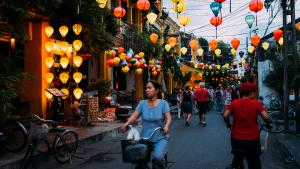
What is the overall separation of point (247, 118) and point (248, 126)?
0.12m

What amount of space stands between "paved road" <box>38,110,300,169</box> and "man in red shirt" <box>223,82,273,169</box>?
58.5 inches

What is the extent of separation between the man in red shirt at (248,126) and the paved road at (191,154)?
1.49 metres

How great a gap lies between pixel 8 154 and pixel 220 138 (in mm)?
6159

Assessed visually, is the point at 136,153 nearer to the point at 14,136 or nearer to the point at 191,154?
the point at 191,154

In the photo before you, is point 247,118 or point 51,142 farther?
point 51,142

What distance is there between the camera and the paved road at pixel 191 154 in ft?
17.8

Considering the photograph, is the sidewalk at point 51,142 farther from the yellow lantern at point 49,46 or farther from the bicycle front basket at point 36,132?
the yellow lantern at point 49,46

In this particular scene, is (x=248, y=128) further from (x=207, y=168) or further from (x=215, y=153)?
(x=215, y=153)

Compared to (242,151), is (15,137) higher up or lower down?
lower down

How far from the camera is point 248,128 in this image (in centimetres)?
361

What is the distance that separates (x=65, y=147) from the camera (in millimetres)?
5785

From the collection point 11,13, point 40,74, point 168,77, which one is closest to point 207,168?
point 11,13

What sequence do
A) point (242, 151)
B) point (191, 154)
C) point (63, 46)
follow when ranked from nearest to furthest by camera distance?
1. point (242, 151)
2. point (191, 154)
3. point (63, 46)

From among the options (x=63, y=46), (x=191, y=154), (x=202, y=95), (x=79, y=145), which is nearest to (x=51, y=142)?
(x=79, y=145)
